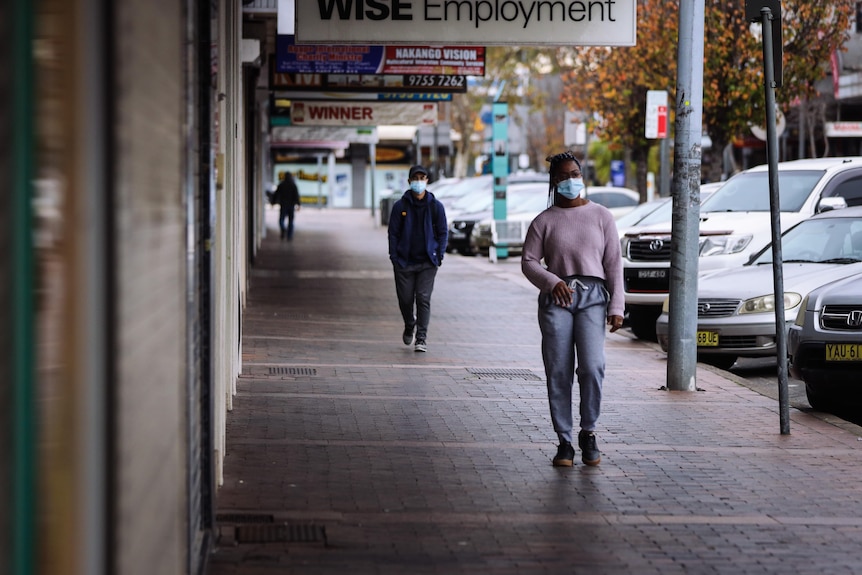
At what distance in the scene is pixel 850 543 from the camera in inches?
246

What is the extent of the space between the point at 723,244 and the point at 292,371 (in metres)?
6.38

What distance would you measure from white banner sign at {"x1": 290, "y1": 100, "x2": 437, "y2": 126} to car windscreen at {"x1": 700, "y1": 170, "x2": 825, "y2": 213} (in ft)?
28.2

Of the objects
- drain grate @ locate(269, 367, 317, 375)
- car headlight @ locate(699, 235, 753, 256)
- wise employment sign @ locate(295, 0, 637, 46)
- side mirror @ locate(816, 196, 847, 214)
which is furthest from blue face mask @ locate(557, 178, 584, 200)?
car headlight @ locate(699, 235, 753, 256)

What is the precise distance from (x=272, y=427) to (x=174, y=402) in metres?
4.92

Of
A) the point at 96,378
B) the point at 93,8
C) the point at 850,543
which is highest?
the point at 93,8

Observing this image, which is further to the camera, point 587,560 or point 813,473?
point 813,473

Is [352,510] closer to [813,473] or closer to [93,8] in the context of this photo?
[813,473]

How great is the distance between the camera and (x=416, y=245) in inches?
546

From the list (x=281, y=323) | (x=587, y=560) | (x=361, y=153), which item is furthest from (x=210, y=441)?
(x=361, y=153)

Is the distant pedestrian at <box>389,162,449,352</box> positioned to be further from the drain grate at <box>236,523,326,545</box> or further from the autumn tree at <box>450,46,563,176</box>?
the autumn tree at <box>450,46,563,176</box>

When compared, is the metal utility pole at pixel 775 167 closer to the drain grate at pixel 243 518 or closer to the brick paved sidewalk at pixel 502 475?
the brick paved sidewalk at pixel 502 475

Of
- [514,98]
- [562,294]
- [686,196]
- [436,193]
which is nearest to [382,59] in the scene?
[686,196]

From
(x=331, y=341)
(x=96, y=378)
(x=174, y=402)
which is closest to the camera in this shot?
(x=96, y=378)

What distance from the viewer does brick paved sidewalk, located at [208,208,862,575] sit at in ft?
19.5
